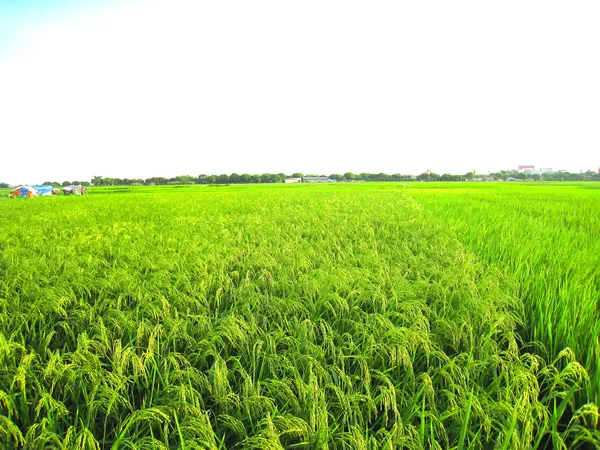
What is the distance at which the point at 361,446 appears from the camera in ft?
4.11

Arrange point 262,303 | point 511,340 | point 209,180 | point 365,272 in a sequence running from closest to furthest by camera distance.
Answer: point 511,340 → point 262,303 → point 365,272 → point 209,180

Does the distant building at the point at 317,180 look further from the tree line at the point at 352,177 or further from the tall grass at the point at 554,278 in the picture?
the tall grass at the point at 554,278

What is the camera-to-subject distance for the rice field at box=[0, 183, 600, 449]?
1507mm

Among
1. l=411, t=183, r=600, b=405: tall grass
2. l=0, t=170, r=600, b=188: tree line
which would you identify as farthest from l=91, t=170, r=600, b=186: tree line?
l=411, t=183, r=600, b=405: tall grass

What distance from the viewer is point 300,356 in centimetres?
186

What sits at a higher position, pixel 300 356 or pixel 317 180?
pixel 317 180

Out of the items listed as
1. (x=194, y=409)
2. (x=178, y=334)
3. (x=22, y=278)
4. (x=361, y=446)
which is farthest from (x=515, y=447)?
(x=22, y=278)

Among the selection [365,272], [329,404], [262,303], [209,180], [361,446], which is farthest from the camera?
[209,180]

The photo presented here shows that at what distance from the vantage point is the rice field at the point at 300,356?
151 cm

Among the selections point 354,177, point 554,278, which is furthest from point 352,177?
point 554,278

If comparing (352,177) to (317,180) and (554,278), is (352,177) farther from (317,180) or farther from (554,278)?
(554,278)

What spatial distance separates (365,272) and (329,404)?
1.98m

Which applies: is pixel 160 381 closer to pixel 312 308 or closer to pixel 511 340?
pixel 312 308

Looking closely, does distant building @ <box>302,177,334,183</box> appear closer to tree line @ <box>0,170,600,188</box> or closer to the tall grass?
tree line @ <box>0,170,600,188</box>
